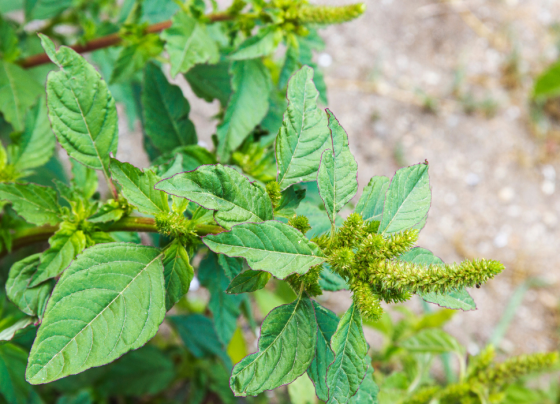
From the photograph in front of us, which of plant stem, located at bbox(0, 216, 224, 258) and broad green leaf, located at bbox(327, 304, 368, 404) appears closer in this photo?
broad green leaf, located at bbox(327, 304, 368, 404)

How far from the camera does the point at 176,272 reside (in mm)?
739

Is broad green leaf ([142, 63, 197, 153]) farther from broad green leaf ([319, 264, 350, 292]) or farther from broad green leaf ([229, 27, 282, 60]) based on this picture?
broad green leaf ([319, 264, 350, 292])

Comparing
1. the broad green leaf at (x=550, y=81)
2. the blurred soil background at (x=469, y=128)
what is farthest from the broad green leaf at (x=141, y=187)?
the broad green leaf at (x=550, y=81)

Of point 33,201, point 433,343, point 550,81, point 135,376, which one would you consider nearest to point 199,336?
point 135,376

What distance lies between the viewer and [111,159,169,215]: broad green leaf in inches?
28.9

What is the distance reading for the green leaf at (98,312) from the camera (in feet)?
2.01

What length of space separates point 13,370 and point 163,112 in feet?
2.30

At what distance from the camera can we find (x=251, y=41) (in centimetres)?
105

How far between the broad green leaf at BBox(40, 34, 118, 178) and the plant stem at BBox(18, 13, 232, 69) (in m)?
0.46

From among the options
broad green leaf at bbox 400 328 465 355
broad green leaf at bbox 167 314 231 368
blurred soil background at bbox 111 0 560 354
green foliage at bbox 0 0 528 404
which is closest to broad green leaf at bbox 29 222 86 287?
green foliage at bbox 0 0 528 404

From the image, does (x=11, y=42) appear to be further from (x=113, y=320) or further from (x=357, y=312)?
(x=357, y=312)

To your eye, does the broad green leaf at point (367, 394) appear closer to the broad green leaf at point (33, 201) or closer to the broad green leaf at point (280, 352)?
the broad green leaf at point (280, 352)

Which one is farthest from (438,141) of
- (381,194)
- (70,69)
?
(70,69)

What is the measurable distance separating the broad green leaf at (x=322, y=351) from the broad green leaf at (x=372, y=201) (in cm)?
18
